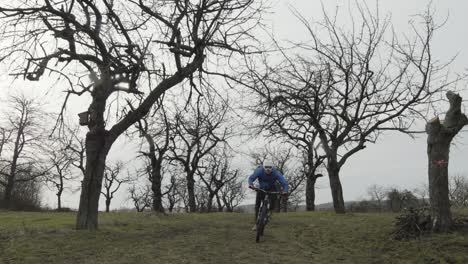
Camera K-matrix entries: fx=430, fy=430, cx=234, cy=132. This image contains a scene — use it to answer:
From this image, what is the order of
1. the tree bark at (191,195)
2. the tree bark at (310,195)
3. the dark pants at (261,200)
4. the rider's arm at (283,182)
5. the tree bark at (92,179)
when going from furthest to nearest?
the tree bark at (191,195) < the tree bark at (310,195) < the tree bark at (92,179) < the dark pants at (261,200) < the rider's arm at (283,182)

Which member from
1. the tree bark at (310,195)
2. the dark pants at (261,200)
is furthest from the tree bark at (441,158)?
the tree bark at (310,195)

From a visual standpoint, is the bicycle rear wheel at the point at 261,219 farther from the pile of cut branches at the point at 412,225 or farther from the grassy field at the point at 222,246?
the pile of cut branches at the point at 412,225

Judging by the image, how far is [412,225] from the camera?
376 inches

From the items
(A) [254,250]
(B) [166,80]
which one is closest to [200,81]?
(B) [166,80]

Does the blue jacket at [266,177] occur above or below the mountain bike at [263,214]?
above

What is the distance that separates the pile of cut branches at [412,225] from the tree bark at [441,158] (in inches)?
11.1

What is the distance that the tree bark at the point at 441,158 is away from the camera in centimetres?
912

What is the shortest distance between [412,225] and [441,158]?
63.3 inches

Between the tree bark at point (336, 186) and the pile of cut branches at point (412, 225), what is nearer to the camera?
the pile of cut branches at point (412, 225)

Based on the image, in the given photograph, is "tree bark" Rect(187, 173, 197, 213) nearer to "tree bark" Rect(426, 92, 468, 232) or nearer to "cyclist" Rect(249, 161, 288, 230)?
"cyclist" Rect(249, 161, 288, 230)

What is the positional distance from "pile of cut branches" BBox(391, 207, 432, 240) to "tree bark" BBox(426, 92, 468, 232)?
281 mm

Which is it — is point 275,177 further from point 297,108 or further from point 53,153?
point 53,153

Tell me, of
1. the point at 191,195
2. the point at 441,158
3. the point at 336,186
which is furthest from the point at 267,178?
the point at 191,195

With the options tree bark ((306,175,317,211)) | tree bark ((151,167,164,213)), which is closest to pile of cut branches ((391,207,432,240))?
tree bark ((151,167,164,213))
